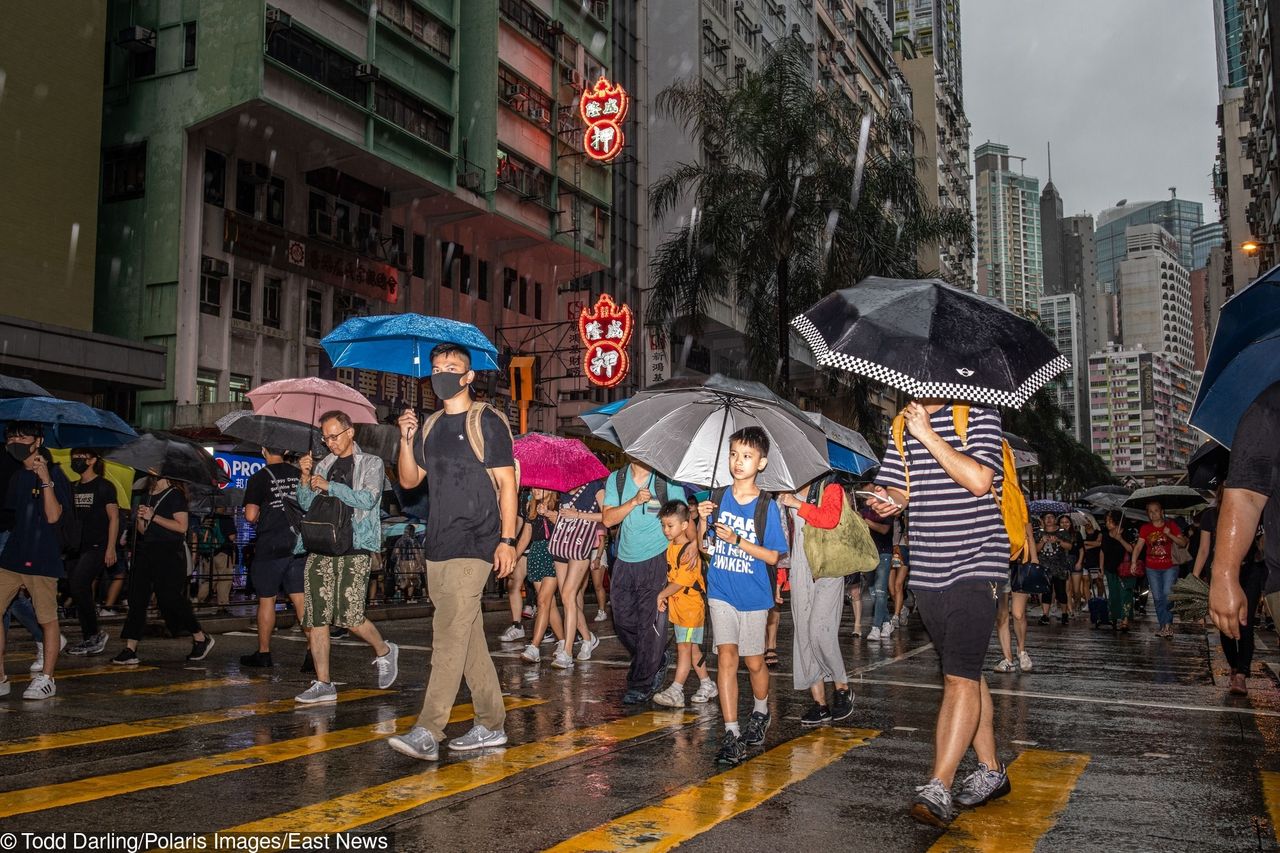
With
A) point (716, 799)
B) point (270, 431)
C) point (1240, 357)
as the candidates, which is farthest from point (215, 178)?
point (1240, 357)

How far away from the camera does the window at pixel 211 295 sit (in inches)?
1094

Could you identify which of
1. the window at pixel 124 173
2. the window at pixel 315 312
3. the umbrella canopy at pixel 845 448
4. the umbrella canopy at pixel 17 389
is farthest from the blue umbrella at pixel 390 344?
the window at pixel 315 312

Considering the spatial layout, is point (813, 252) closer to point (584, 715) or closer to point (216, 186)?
point (216, 186)

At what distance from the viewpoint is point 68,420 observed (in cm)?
1073

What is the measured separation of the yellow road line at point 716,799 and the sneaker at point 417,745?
147 cm

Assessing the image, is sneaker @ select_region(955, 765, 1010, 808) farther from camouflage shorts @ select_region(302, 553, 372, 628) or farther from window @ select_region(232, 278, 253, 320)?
window @ select_region(232, 278, 253, 320)

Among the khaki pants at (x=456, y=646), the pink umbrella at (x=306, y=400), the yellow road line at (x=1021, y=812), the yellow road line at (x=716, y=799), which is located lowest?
the yellow road line at (x=1021, y=812)

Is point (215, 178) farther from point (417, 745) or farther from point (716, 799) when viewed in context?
point (716, 799)

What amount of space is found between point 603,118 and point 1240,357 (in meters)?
35.5

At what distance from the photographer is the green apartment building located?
2712cm

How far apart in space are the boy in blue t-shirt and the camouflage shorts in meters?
2.96

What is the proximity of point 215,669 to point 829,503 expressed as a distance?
6117 millimetres

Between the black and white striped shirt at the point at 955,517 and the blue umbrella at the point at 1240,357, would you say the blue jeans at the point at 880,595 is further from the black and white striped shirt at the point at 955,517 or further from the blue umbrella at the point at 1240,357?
the blue umbrella at the point at 1240,357

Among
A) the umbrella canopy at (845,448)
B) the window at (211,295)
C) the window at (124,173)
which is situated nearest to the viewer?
the umbrella canopy at (845,448)
